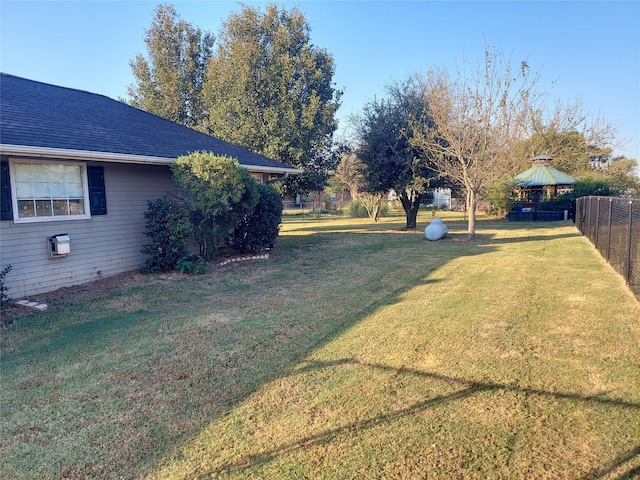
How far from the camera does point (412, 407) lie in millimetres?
2889

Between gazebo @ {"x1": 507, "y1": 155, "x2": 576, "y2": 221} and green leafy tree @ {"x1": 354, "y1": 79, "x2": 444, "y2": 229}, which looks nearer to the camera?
green leafy tree @ {"x1": 354, "y1": 79, "x2": 444, "y2": 229}

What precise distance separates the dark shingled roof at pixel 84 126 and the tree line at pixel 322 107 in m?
5.20

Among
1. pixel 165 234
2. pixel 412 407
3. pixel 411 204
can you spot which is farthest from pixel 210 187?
pixel 411 204

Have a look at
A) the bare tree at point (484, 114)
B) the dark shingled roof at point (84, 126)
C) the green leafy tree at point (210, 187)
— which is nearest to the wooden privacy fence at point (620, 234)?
the bare tree at point (484, 114)

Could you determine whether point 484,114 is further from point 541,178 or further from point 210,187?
point 541,178

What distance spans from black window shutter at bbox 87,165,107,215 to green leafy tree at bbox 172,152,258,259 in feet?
4.28

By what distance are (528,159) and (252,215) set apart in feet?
83.1

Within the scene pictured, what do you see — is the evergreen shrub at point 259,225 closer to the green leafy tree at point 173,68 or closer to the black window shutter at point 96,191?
the black window shutter at point 96,191

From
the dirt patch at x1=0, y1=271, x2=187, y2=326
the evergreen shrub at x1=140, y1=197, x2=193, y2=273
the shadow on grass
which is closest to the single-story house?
the dirt patch at x1=0, y1=271, x2=187, y2=326

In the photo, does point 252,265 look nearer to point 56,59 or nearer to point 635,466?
point 635,466

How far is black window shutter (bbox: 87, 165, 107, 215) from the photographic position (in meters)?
7.30

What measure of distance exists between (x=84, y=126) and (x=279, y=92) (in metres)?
9.91

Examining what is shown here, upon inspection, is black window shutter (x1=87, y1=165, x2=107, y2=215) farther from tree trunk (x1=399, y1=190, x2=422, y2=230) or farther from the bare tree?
tree trunk (x1=399, y1=190, x2=422, y2=230)

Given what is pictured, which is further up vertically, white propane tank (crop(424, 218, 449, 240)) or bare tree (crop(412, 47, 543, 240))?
bare tree (crop(412, 47, 543, 240))
